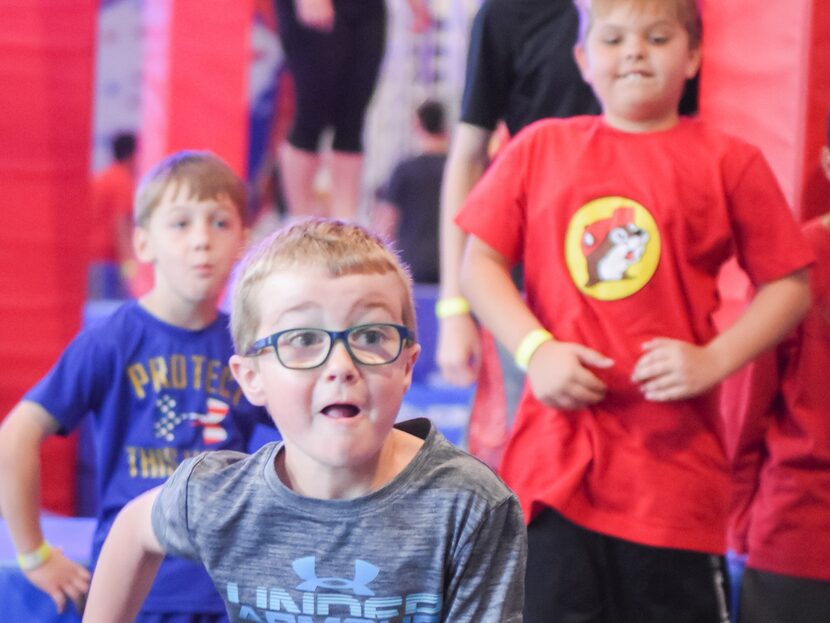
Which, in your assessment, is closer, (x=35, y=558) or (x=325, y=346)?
(x=325, y=346)

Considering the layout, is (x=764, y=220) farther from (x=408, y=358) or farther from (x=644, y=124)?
(x=408, y=358)

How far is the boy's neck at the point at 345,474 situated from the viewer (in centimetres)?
154

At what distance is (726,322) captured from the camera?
2.64 metres

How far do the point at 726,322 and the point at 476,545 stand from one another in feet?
4.36

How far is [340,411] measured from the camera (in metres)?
1.45

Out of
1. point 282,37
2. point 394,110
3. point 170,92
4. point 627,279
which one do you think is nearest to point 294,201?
point 282,37

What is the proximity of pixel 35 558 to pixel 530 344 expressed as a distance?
103 cm

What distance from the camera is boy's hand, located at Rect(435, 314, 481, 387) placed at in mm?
2342

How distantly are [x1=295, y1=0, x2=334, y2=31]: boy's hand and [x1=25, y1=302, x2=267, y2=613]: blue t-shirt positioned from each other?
189 cm

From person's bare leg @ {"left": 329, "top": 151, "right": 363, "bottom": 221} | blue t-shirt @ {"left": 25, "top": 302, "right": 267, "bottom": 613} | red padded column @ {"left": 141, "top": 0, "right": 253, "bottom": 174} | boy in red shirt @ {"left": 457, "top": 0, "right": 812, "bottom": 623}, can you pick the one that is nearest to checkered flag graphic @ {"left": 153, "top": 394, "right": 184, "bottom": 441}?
blue t-shirt @ {"left": 25, "top": 302, "right": 267, "bottom": 613}

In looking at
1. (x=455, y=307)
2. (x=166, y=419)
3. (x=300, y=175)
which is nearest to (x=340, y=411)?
(x=166, y=419)

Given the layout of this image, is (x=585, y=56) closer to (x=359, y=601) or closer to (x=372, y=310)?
(x=372, y=310)

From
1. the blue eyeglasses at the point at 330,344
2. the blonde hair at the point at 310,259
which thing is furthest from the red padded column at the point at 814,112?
the blue eyeglasses at the point at 330,344

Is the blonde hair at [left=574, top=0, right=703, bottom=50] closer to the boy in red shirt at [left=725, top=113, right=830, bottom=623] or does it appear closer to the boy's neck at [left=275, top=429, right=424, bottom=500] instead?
the boy in red shirt at [left=725, top=113, right=830, bottom=623]
